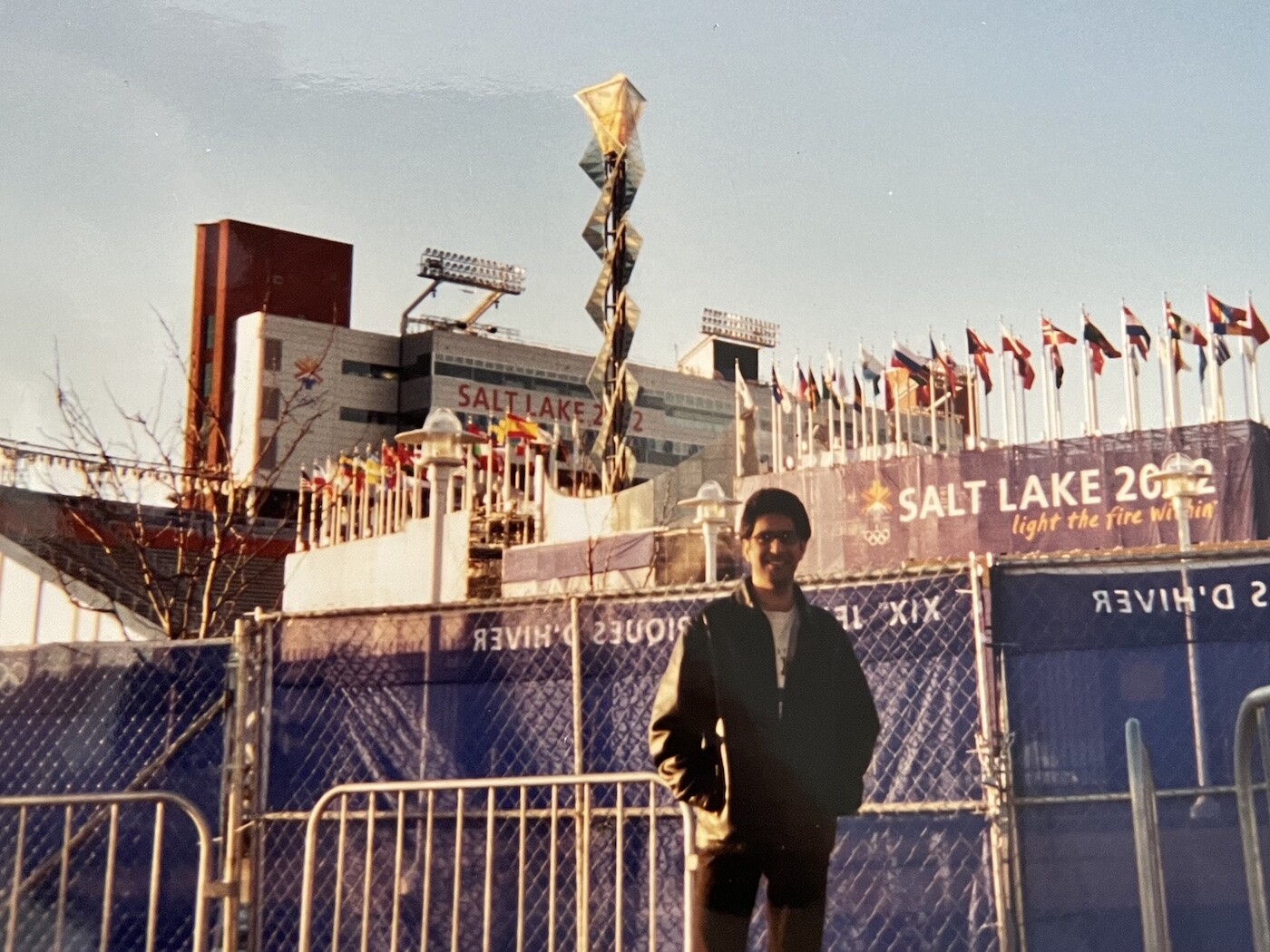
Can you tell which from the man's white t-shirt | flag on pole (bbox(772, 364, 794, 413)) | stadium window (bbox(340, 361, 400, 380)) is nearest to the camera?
the man's white t-shirt

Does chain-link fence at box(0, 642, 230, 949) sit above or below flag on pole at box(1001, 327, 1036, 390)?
below

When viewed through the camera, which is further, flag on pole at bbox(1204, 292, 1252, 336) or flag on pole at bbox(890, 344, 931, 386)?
flag on pole at bbox(890, 344, 931, 386)

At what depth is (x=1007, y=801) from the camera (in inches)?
262

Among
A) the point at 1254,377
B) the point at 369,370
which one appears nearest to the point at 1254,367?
the point at 1254,377

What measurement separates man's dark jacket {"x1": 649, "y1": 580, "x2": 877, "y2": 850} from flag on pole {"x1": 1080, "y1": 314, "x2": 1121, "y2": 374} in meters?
22.9

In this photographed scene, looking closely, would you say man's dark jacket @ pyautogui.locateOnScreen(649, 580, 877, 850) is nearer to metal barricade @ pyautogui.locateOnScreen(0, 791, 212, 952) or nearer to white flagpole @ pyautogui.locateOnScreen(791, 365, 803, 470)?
metal barricade @ pyautogui.locateOnScreen(0, 791, 212, 952)

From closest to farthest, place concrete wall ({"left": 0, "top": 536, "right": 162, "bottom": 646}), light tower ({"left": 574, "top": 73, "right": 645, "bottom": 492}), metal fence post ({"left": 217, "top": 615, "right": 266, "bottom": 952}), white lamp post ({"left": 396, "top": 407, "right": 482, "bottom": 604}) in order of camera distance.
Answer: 1. metal fence post ({"left": 217, "top": 615, "right": 266, "bottom": 952})
2. white lamp post ({"left": 396, "top": 407, "right": 482, "bottom": 604})
3. light tower ({"left": 574, "top": 73, "right": 645, "bottom": 492})
4. concrete wall ({"left": 0, "top": 536, "right": 162, "bottom": 646})

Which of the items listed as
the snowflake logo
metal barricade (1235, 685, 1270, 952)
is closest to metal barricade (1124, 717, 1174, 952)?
metal barricade (1235, 685, 1270, 952)

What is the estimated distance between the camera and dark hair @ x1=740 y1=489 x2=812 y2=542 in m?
6.05

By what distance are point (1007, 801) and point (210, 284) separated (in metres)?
79.0

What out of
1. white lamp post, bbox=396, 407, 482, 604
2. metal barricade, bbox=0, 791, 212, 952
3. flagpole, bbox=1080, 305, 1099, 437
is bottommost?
metal barricade, bbox=0, 791, 212, 952

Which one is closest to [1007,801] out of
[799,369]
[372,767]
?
[372,767]

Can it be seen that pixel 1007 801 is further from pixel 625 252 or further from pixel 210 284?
pixel 210 284

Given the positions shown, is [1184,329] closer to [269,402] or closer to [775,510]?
[775,510]
